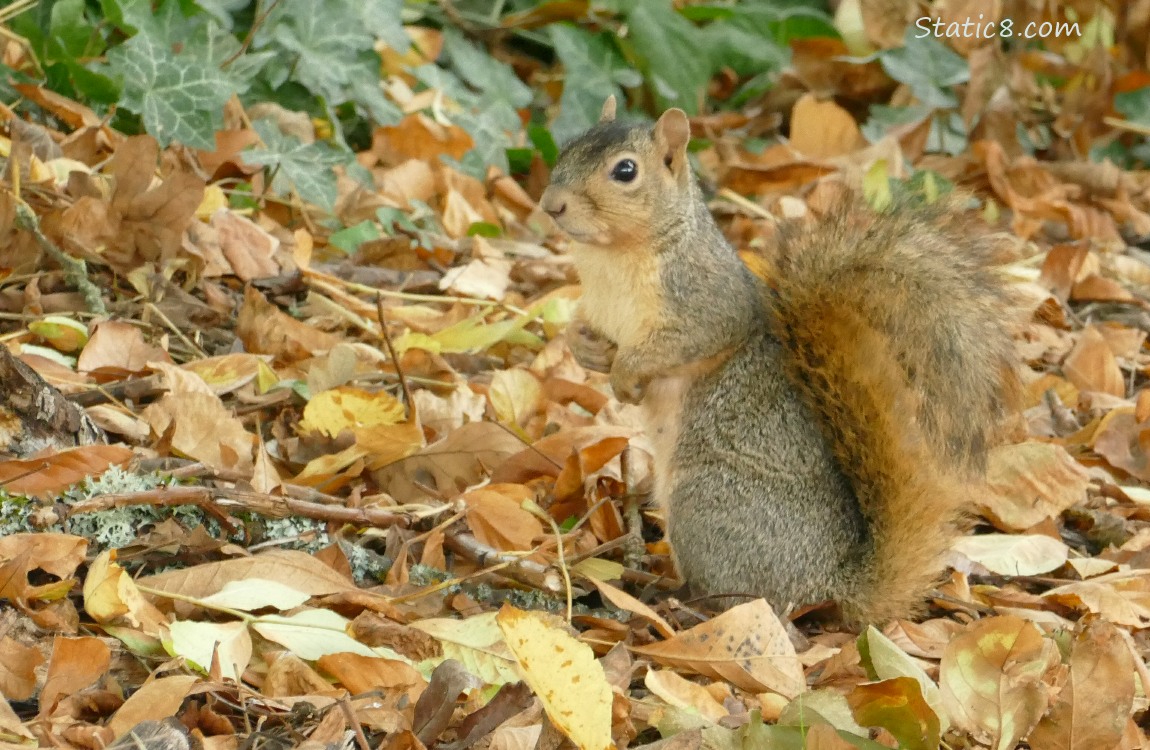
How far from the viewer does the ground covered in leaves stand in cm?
160

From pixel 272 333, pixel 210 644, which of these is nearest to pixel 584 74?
pixel 272 333

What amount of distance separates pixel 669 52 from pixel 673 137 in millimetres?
1839

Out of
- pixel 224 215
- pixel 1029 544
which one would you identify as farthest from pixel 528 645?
pixel 224 215

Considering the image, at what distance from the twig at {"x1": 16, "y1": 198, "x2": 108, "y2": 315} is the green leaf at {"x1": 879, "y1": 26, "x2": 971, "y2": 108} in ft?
8.69

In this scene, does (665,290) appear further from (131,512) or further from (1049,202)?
(1049,202)

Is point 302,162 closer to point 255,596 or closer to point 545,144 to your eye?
point 545,144

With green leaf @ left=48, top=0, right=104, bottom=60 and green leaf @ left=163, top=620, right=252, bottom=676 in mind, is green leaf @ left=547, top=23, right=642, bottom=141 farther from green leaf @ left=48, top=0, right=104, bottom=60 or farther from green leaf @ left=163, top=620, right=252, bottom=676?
green leaf @ left=163, top=620, right=252, bottom=676

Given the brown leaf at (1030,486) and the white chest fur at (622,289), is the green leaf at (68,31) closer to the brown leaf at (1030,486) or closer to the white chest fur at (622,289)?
the white chest fur at (622,289)

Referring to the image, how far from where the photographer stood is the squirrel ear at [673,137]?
2.35 metres

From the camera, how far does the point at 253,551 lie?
1.94 metres

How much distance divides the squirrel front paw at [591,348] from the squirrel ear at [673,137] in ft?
1.04

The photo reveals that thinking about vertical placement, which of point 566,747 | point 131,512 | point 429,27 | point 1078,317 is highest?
point 429,27

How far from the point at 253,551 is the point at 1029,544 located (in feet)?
4.17

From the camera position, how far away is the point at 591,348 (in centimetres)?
243
